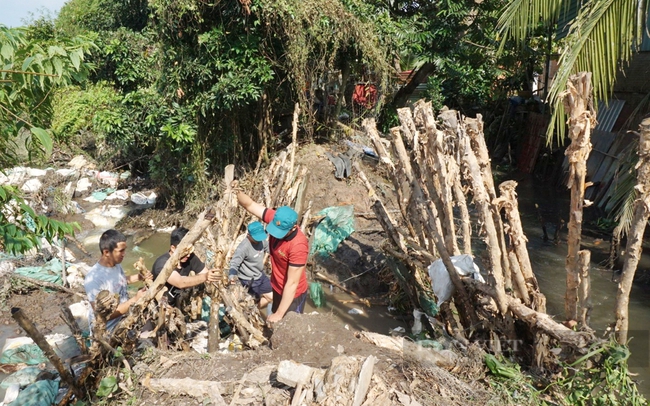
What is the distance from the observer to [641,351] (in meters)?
5.50

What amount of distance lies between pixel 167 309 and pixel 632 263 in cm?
349

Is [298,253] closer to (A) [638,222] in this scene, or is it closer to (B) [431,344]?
(B) [431,344]

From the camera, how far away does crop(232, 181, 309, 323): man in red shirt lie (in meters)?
4.11

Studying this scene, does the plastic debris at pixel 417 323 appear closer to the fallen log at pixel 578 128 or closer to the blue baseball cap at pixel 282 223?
the blue baseball cap at pixel 282 223

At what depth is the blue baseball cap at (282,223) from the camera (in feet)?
13.6

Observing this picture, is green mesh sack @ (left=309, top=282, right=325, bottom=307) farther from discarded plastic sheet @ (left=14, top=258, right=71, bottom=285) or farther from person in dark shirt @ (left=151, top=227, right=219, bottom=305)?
discarded plastic sheet @ (left=14, top=258, right=71, bottom=285)

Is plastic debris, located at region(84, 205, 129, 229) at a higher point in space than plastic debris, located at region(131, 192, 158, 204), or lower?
lower

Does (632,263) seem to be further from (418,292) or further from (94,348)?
(94,348)

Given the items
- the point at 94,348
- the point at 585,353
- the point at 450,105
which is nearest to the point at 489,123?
→ the point at 450,105

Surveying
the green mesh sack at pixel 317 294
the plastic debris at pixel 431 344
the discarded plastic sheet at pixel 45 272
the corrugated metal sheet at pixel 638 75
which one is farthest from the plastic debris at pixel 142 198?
the corrugated metal sheet at pixel 638 75

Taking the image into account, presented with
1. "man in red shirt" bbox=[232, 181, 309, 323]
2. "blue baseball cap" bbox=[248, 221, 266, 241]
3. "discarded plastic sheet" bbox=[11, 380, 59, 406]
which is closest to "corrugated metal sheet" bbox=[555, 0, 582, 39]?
"blue baseball cap" bbox=[248, 221, 266, 241]

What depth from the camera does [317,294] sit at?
662 cm

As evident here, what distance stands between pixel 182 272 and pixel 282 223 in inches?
40.9

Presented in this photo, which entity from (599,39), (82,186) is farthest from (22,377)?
(82,186)
